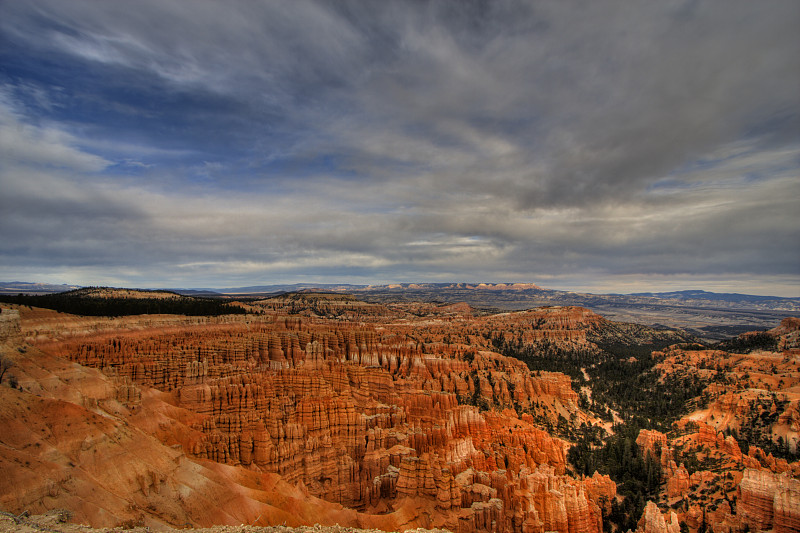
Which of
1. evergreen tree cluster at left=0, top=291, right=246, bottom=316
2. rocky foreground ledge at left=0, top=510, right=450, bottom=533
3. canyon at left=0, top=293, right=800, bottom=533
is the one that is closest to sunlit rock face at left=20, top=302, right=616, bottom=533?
canyon at left=0, top=293, right=800, bottom=533

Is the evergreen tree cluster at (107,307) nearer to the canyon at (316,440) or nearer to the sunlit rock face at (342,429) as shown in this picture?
the canyon at (316,440)

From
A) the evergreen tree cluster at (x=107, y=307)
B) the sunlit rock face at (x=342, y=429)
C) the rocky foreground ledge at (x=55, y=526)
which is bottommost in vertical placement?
the sunlit rock face at (x=342, y=429)

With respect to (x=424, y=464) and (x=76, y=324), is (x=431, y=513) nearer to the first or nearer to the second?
(x=424, y=464)

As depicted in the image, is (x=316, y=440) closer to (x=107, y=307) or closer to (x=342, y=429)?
(x=342, y=429)

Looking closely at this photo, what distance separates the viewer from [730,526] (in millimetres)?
28016

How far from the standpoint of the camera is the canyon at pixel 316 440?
19.2 metres

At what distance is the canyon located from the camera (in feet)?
63.1

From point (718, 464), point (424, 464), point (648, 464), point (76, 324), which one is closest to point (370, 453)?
point (424, 464)

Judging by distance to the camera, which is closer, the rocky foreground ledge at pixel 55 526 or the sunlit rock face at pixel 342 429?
the rocky foreground ledge at pixel 55 526

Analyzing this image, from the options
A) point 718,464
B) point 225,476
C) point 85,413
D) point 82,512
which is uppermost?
point 85,413

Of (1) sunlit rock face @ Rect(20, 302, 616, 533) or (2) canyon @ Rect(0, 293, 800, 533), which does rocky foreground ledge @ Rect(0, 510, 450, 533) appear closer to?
(2) canyon @ Rect(0, 293, 800, 533)

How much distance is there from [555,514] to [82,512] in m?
28.3

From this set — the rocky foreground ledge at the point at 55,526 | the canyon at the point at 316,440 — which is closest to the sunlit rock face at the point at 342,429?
the canyon at the point at 316,440

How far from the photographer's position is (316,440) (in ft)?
116
